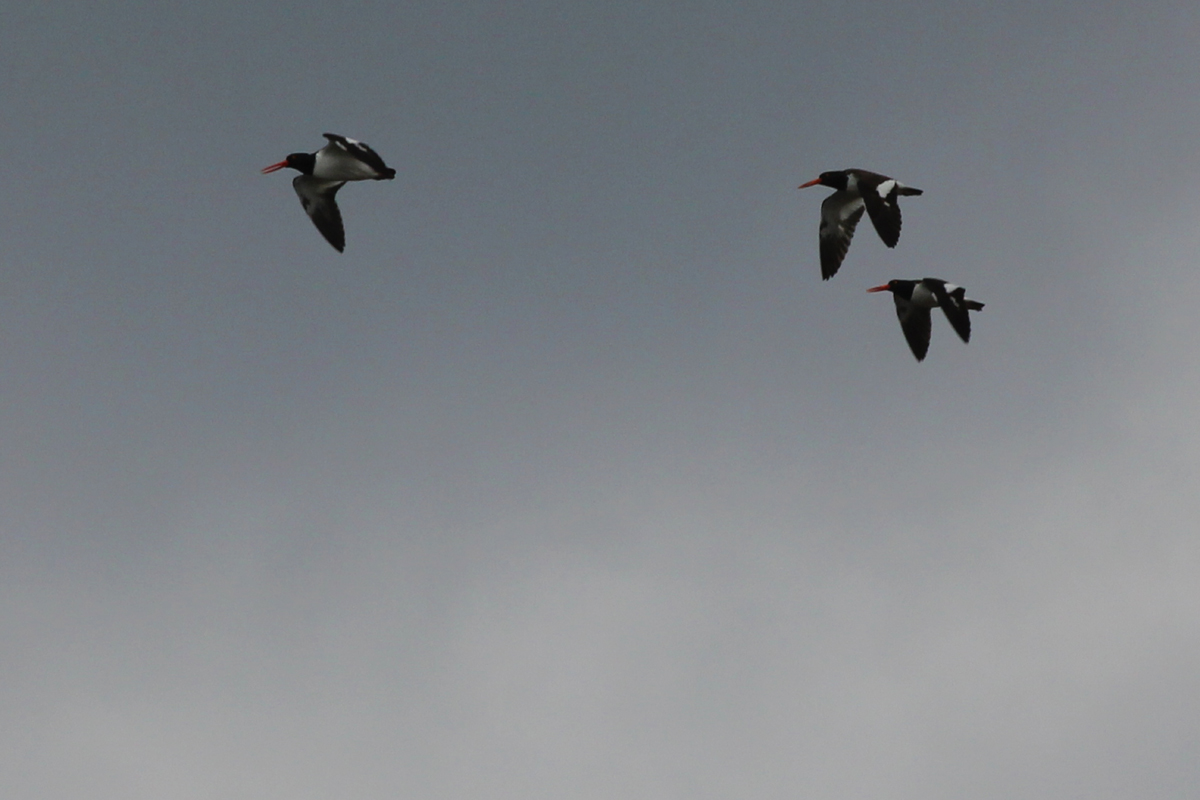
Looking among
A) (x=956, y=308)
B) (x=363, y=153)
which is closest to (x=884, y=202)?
(x=956, y=308)

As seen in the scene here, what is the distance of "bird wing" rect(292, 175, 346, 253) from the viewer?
112 feet

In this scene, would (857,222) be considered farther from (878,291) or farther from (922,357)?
(922,357)

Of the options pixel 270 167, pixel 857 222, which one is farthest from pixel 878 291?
pixel 270 167

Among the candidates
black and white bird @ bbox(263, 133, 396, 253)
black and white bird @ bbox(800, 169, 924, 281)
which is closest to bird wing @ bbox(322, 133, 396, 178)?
black and white bird @ bbox(263, 133, 396, 253)

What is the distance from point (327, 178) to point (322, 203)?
2.77 ft

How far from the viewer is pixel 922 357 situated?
35844 millimetres

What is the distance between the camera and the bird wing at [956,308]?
32.6 meters

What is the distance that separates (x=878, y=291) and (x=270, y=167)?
A: 20861 millimetres

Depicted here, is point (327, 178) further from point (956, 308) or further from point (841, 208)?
point (956, 308)

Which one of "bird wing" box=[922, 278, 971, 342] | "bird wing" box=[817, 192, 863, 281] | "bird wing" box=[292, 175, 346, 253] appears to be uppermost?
"bird wing" box=[817, 192, 863, 281]

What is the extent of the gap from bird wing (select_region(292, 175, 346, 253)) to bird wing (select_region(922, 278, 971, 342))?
18.7m

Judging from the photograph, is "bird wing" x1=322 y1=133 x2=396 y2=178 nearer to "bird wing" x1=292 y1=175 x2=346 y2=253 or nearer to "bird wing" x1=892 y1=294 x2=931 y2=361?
"bird wing" x1=292 y1=175 x2=346 y2=253

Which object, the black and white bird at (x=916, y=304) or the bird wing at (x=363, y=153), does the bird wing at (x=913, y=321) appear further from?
the bird wing at (x=363, y=153)

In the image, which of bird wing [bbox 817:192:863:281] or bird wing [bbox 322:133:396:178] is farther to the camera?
bird wing [bbox 817:192:863:281]
